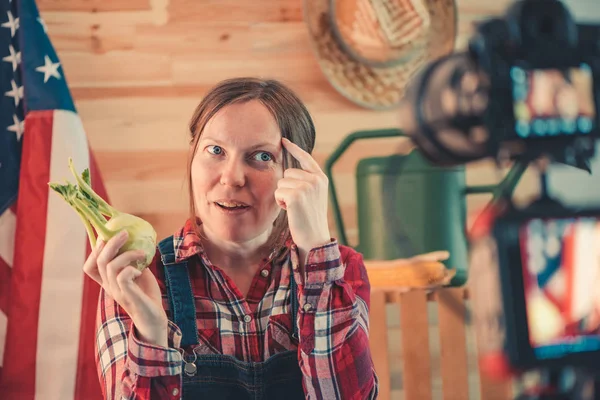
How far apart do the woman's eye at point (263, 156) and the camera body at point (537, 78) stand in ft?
2.21

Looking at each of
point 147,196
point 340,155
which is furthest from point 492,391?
point 147,196

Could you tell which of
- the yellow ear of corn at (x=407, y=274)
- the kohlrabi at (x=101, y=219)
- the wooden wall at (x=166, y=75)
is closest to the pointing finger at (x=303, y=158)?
the kohlrabi at (x=101, y=219)

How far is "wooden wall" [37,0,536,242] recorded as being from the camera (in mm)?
Answer: 1938

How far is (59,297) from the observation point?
1611 millimetres

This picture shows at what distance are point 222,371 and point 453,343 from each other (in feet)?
2.62

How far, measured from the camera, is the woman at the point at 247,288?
1.02 m

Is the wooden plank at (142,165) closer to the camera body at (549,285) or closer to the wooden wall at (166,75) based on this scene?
the wooden wall at (166,75)

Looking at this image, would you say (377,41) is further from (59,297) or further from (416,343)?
(59,297)

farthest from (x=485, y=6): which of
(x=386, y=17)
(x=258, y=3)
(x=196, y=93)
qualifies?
(x=196, y=93)

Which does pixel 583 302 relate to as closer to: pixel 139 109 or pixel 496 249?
pixel 496 249

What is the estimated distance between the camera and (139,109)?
196 cm

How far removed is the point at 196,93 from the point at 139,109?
18 cm

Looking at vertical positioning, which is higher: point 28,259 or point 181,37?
point 181,37

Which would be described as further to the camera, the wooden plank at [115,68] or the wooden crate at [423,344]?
the wooden plank at [115,68]
